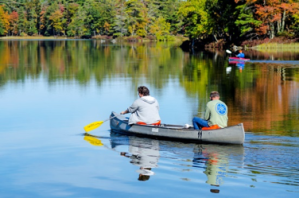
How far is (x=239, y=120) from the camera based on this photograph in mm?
16328

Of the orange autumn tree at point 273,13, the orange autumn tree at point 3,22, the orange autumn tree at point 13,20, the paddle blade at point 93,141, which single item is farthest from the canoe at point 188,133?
the orange autumn tree at point 13,20

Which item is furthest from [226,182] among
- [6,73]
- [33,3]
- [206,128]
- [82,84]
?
[33,3]

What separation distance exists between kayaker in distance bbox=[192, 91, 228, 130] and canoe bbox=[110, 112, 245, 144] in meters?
0.36

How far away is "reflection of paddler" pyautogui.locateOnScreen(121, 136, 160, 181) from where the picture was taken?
412 inches

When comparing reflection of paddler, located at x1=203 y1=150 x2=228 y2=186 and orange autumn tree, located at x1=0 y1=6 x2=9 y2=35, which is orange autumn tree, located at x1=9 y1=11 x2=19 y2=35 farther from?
reflection of paddler, located at x1=203 y1=150 x2=228 y2=186

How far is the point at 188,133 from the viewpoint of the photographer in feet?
42.1

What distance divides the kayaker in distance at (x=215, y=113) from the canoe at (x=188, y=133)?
0.36m

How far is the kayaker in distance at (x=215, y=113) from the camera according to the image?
41.2 feet

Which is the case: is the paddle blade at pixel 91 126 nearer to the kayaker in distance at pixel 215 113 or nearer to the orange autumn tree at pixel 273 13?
the kayaker in distance at pixel 215 113

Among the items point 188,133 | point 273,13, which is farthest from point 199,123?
point 273,13

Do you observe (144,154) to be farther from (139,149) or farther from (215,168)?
(215,168)

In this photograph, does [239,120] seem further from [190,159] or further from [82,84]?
[82,84]

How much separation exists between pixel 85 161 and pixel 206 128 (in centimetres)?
324

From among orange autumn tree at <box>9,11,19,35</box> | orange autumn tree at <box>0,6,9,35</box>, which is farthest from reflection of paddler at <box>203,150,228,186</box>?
orange autumn tree at <box>9,11,19,35</box>
